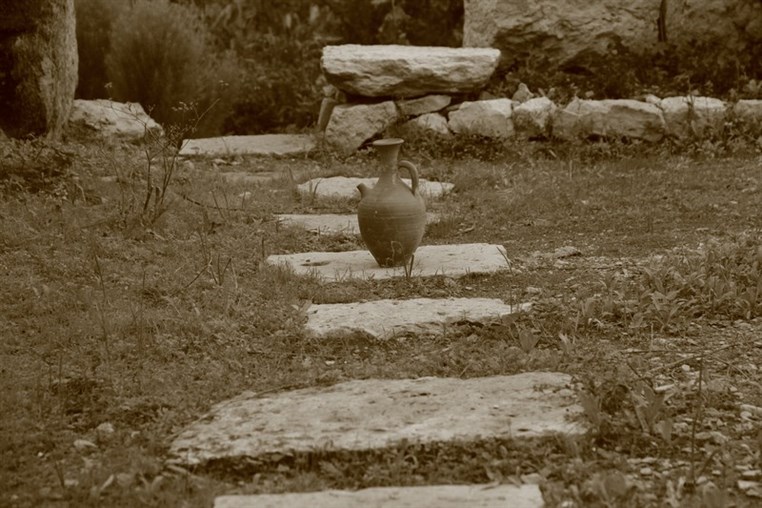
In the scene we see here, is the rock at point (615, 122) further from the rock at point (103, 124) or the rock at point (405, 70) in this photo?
the rock at point (103, 124)

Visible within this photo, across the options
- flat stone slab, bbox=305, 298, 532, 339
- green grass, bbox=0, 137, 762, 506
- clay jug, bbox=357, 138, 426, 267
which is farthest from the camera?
clay jug, bbox=357, 138, 426, 267

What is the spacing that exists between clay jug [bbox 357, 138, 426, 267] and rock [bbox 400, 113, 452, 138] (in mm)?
2656

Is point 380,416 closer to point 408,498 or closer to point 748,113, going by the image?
point 408,498

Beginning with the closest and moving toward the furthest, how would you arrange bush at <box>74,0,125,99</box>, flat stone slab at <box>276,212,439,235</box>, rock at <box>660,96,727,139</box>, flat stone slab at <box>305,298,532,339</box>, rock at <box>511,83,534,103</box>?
flat stone slab at <box>305,298,532,339</box>
flat stone slab at <box>276,212,439,235</box>
rock at <box>660,96,727,139</box>
rock at <box>511,83,534,103</box>
bush at <box>74,0,125,99</box>

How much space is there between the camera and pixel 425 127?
24.5ft

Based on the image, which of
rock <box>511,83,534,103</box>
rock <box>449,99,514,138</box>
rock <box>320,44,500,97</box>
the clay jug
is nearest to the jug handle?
the clay jug

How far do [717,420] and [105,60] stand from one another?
5.73 meters

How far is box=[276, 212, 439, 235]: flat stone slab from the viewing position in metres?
5.60

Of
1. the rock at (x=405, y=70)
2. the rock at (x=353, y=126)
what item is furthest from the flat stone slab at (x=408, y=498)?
the rock at (x=405, y=70)

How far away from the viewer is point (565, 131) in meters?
7.41

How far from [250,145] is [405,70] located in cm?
122

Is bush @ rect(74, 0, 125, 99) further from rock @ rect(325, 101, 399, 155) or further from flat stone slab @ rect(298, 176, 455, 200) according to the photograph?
flat stone slab @ rect(298, 176, 455, 200)

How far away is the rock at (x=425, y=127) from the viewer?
7457mm

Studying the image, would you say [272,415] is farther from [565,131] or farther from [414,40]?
[414,40]
